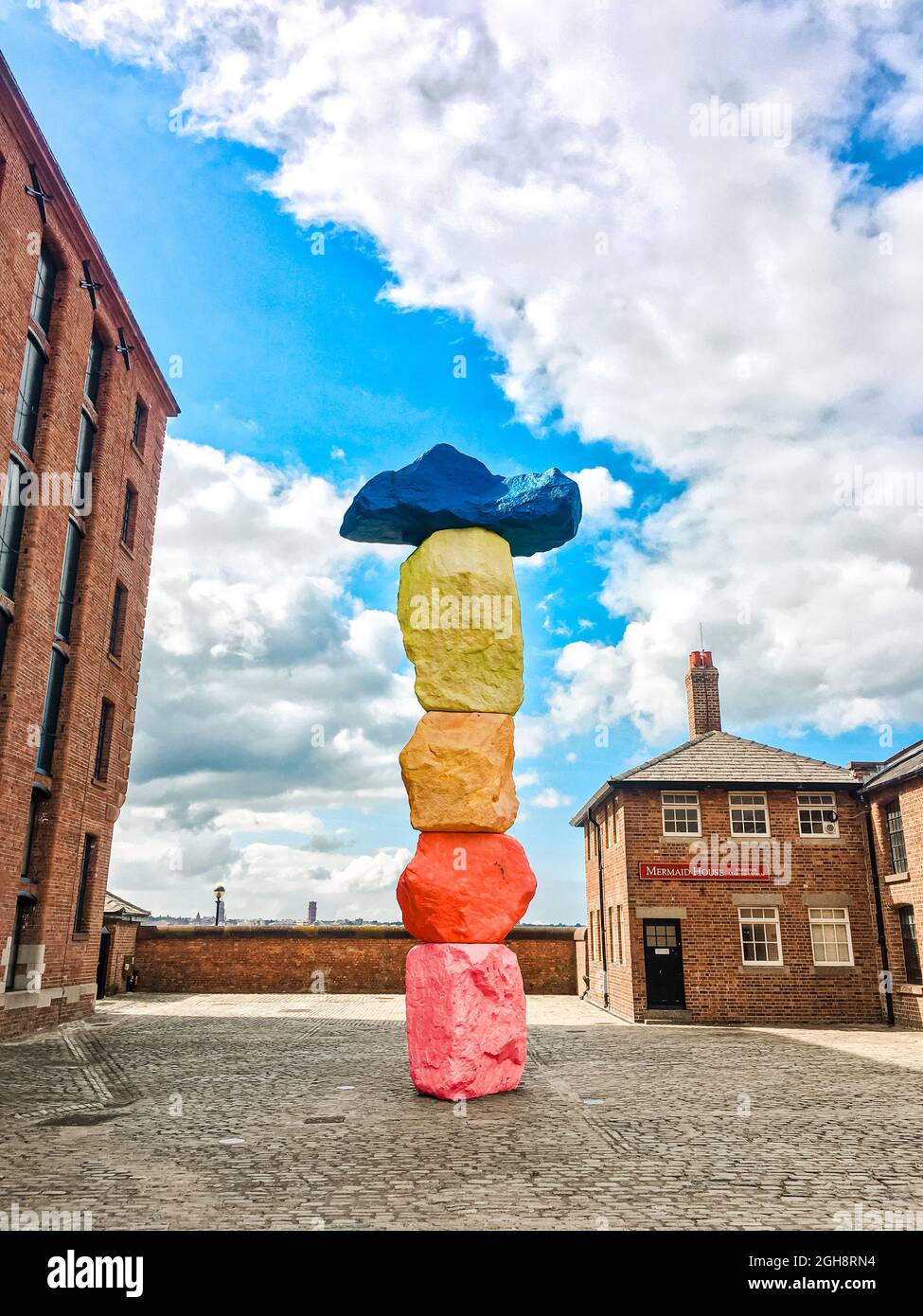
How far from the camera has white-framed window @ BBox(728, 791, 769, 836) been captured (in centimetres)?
2166

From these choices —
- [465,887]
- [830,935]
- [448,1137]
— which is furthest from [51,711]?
[830,935]

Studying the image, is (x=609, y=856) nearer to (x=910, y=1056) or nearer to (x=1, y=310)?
(x=910, y=1056)

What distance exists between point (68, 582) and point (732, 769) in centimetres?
1578

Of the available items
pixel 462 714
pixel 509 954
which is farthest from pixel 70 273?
pixel 509 954

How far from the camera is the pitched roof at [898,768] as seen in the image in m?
19.4

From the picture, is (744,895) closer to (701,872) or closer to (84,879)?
(701,872)

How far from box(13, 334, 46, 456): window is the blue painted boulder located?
7.92 m

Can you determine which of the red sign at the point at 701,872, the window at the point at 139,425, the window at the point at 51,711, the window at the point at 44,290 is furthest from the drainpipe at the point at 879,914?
the window at the point at 44,290

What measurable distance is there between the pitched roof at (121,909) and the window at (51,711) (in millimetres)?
10526

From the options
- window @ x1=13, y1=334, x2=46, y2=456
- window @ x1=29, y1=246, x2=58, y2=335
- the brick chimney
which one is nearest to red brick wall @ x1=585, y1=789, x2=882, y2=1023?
the brick chimney

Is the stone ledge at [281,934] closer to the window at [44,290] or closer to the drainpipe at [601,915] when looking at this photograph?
the drainpipe at [601,915]

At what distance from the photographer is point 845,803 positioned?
21844 mm
